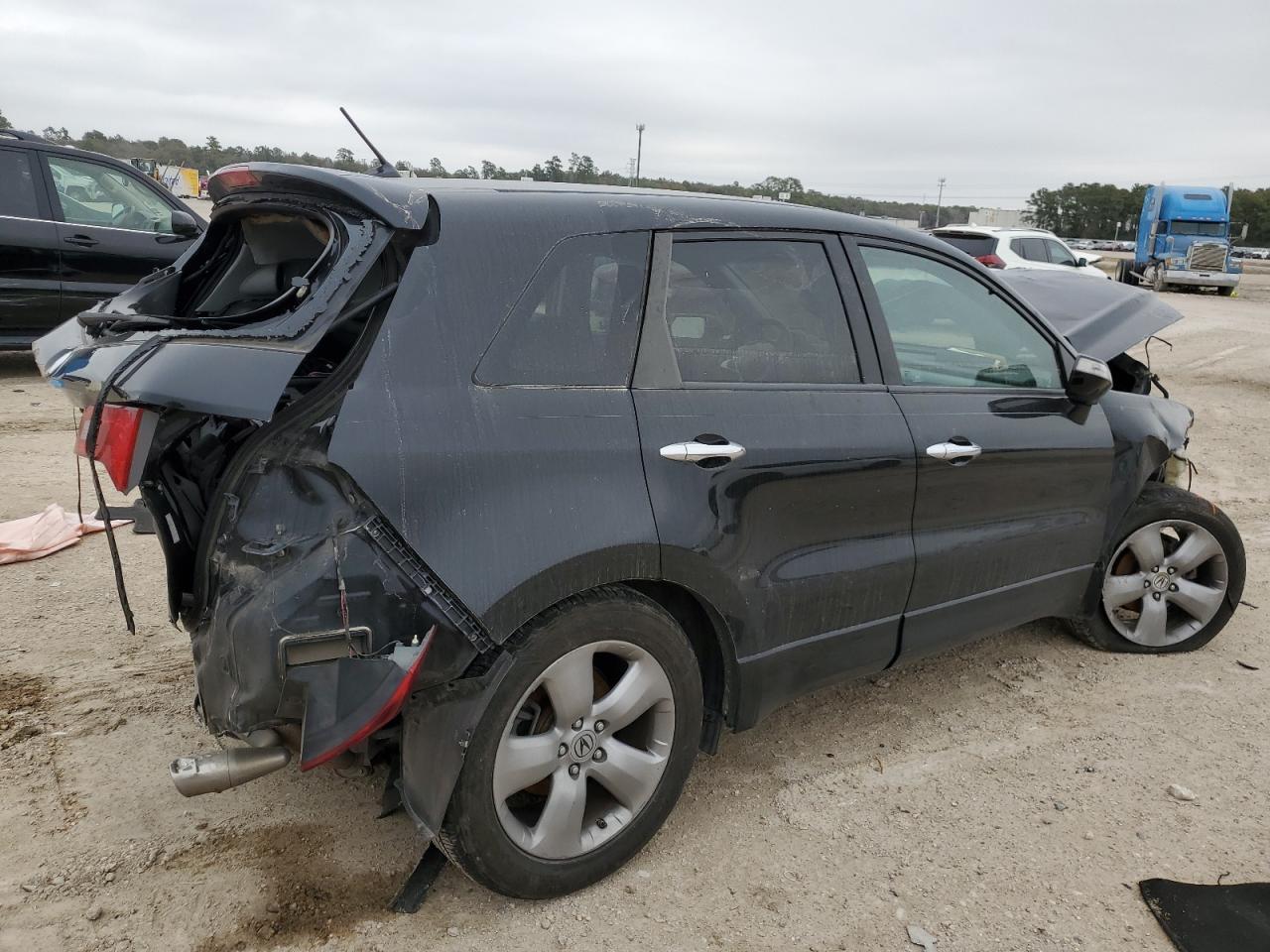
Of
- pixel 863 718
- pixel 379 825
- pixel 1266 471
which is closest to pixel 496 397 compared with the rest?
pixel 379 825

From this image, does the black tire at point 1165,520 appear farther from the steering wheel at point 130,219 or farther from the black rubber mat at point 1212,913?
the steering wheel at point 130,219

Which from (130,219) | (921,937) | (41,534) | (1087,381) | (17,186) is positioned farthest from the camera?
(130,219)

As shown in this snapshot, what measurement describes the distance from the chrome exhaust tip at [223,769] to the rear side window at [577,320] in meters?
1.05

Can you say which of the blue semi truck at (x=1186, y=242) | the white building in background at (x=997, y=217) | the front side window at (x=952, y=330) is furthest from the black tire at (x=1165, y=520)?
the white building in background at (x=997, y=217)

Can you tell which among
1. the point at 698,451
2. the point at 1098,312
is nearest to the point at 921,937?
the point at 698,451

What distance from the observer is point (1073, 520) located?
148 inches

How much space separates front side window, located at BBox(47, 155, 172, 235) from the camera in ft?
27.1

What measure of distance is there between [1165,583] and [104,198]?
347 inches

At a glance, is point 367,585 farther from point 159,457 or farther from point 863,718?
point 863,718

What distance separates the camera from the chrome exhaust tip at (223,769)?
7.47 ft

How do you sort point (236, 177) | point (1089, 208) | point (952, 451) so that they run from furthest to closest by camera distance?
point (1089, 208) → point (952, 451) → point (236, 177)

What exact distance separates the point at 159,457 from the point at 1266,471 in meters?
8.10

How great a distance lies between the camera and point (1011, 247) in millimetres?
15758

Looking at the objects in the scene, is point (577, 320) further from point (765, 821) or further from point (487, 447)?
point (765, 821)
